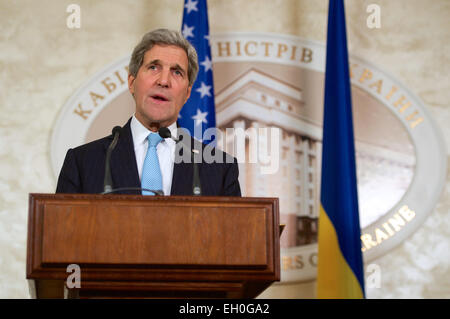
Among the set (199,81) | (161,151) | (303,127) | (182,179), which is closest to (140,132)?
(161,151)

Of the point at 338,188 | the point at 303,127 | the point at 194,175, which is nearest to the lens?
the point at 194,175

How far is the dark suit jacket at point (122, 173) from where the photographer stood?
2.59 metres

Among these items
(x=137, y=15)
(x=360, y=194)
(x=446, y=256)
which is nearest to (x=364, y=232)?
(x=360, y=194)

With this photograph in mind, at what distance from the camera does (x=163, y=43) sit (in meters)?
2.92

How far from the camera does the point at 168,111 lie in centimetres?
285

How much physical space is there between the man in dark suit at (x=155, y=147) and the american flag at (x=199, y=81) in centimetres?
151

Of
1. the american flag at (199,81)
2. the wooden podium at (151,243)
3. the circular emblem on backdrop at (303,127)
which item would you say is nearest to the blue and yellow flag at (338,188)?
the circular emblem on backdrop at (303,127)

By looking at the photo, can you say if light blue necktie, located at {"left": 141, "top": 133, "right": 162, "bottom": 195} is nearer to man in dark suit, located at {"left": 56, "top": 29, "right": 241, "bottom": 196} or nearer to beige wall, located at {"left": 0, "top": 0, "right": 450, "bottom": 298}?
man in dark suit, located at {"left": 56, "top": 29, "right": 241, "bottom": 196}

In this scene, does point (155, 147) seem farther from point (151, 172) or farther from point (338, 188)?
point (338, 188)

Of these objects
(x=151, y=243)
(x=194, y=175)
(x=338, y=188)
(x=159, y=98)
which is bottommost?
(x=151, y=243)

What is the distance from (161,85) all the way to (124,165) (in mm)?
423

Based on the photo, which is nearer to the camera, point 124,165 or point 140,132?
point 124,165

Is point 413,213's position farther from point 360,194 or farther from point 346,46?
point 346,46

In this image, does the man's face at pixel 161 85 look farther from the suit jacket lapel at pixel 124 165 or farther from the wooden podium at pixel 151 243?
the wooden podium at pixel 151 243
